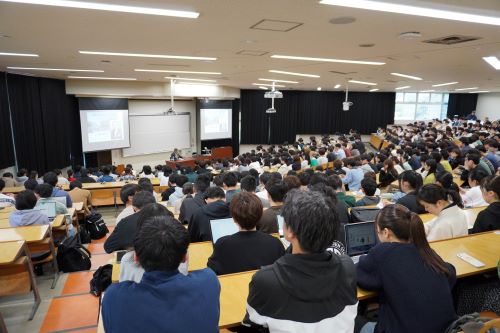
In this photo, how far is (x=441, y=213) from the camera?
304 cm

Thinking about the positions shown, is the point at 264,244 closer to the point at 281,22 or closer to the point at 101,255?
the point at 281,22

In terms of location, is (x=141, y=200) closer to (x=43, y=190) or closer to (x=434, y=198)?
(x=43, y=190)

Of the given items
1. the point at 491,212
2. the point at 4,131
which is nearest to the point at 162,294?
the point at 491,212

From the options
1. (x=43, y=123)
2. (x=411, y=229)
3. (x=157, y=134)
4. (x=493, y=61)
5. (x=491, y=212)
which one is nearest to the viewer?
(x=411, y=229)

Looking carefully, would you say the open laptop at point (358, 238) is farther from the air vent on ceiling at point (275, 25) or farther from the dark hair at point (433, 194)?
the air vent on ceiling at point (275, 25)

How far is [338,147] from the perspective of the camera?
10.8 meters

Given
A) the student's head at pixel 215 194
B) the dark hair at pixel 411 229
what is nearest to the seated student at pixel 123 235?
the student's head at pixel 215 194

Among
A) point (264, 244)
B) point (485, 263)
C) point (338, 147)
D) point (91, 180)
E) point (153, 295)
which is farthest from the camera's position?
point (338, 147)

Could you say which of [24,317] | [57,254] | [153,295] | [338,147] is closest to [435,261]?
[153,295]

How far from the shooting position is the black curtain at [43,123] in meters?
8.71

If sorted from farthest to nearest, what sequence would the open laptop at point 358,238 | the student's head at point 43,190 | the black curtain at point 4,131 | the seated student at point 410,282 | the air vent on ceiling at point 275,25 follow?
1. the black curtain at point 4,131
2. the student's head at point 43,190
3. the air vent on ceiling at point 275,25
4. the open laptop at point 358,238
5. the seated student at point 410,282

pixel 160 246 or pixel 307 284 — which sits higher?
pixel 160 246

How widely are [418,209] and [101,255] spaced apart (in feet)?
14.7

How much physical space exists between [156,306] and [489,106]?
2397cm
